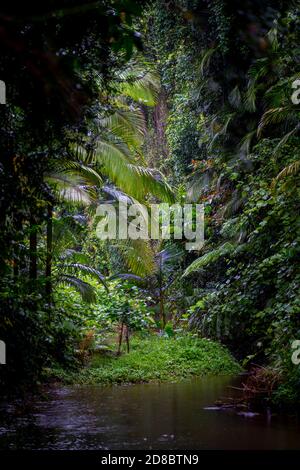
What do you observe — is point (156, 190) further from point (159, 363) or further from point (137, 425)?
point (137, 425)

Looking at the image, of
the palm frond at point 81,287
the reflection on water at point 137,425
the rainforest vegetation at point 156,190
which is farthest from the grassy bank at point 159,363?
the reflection on water at point 137,425

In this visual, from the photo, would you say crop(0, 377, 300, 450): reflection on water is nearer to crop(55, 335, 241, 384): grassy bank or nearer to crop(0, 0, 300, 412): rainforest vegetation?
crop(0, 0, 300, 412): rainforest vegetation

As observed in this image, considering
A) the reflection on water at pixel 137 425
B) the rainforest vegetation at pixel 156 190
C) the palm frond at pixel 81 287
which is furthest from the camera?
the palm frond at pixel 81 287

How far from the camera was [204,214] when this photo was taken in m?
14.5

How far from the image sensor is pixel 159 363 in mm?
11016

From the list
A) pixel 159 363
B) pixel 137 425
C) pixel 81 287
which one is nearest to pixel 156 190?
pixel 81 287

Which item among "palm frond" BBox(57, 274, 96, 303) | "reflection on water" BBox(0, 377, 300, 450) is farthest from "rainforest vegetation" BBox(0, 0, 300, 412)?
"reflection on water" BBox(0, 377, 300, 450)

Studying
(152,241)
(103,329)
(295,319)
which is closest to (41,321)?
(295,319)

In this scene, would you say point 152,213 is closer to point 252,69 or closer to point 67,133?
point 252,69

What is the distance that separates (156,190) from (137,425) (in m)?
7.11

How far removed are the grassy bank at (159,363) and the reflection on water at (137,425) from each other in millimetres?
A: 1419

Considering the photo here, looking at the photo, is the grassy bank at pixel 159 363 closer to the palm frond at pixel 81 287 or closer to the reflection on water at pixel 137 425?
the palm frond at pixel 81 287

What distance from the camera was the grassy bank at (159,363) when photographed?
32.5ft

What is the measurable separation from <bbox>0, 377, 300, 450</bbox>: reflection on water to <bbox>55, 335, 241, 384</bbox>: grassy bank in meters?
1.42
